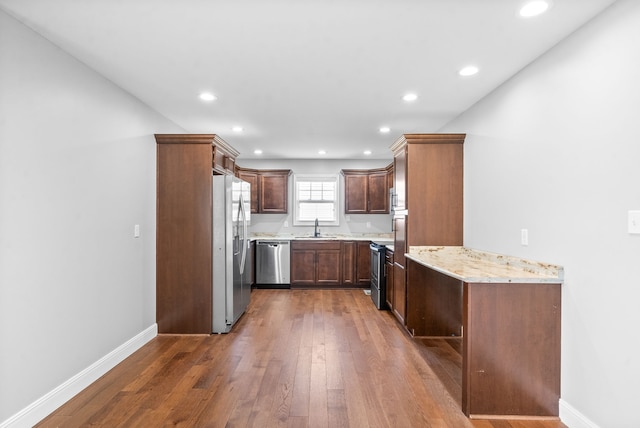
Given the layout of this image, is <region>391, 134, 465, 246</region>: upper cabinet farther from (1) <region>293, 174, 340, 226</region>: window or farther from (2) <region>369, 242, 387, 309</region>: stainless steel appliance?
(1) <region>293, 174, 340, 226</region>: window

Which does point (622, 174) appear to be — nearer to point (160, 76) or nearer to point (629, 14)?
point (629, 14)

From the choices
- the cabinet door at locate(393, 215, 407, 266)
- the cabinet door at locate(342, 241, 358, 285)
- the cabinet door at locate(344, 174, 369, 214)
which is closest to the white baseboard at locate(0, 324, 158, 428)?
the cabinet door at locate(393, 215, 407, 266)

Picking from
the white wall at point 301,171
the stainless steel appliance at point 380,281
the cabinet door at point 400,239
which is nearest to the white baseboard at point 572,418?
the cabinet door at point 400,239

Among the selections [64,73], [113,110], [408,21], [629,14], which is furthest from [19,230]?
[629,14]

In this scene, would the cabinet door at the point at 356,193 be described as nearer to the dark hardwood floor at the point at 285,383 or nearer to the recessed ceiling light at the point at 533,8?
the dark hardwood floor at the point at 285,383

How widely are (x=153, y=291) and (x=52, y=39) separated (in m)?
2.47

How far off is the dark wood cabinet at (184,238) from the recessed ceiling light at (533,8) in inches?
118

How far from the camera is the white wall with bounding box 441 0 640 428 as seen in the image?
5.86 feet

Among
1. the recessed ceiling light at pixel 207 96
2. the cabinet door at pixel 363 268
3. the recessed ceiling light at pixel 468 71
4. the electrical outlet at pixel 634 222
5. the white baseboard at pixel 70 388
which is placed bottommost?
the white baseboard at pixel 70 388

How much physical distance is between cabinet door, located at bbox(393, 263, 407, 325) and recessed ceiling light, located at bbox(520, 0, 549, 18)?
2607 mm

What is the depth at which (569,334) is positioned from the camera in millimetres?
2170

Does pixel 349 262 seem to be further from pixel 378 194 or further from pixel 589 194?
pixel 589 194

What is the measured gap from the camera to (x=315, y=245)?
20.5 feet

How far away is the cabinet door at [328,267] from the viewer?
6.20m
